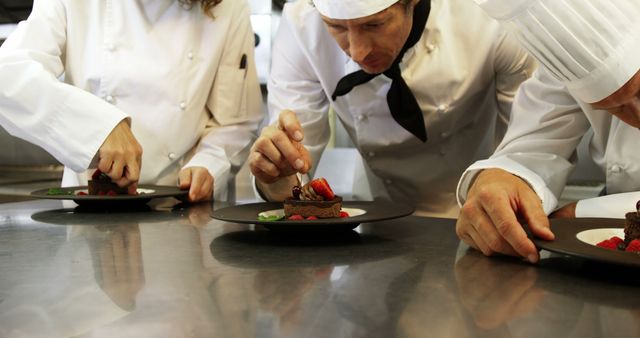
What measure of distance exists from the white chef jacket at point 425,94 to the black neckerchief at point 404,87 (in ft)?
0.25

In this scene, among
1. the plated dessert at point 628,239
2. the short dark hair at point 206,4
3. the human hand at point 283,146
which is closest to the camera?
Result: the plated dessert at point 628,239

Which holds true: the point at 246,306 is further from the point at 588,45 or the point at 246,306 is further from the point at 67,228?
the point at 67,228

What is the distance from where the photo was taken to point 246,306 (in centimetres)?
73

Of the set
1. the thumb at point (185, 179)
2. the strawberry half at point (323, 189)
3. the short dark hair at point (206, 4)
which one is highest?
the short dark hair at point (206, 4)

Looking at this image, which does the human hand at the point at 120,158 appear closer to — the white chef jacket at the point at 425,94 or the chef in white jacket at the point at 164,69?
the chef in white jacket at the point at 164,69

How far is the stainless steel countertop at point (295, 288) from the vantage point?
0.65 metres

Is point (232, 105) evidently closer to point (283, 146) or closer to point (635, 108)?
point (283, 146)

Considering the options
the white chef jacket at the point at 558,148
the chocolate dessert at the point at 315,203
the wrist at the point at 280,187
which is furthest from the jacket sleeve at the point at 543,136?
the wrist at the point at 280,187

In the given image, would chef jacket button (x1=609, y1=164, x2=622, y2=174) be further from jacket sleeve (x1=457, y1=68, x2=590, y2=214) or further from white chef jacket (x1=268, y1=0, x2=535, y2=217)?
white chef jacket (x1=268, y1=0, x2=535, y2=217)

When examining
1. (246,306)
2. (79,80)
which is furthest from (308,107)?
(246,306)

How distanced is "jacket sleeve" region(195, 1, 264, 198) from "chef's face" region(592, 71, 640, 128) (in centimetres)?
139

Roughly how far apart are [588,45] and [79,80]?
69.0 inches

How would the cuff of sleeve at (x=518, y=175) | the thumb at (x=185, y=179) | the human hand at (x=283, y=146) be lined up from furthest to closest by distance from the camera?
the thumb at (x=185, y=179) → the human hand at (x=283, y=146) → the cuff of sleeve at (x=518, y=175)

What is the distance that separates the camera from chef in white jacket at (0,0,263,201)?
2018mm
